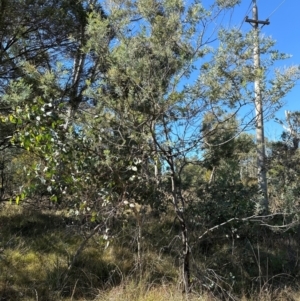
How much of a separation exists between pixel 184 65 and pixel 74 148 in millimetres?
1450

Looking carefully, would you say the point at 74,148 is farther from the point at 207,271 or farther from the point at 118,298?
the point at 207,271

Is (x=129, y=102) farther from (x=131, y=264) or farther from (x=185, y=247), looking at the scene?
(x=131, y=264)

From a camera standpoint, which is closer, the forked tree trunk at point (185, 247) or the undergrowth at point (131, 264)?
the forked tree trunk at point (185, 247)

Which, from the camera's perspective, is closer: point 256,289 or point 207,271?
point 207,271

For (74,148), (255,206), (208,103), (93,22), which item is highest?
(93,22)

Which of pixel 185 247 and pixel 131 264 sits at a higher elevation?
pixel 185 247

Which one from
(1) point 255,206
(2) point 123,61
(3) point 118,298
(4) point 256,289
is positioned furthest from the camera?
(1) point 255,206

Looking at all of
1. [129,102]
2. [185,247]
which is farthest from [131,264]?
[129,102]

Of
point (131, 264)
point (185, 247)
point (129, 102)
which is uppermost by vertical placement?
point (129, 102)

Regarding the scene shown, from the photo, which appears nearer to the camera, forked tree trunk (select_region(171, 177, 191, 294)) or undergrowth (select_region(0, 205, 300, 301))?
forked tree trunk (select_region(171, 177, 191, 294))

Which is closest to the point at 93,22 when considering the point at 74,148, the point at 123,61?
the point at 123,61

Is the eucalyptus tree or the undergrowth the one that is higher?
the eucalyptus tree

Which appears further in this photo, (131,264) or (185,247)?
(131,264)

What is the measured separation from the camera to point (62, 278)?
514cm
